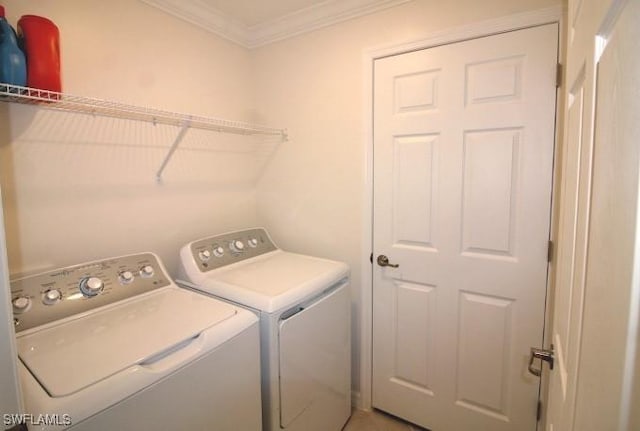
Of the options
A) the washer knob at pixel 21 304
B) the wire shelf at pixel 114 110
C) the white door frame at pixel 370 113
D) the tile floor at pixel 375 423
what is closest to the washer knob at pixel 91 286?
the washer knob at pixel 21 304

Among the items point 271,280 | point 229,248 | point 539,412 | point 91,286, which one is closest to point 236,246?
point 229,248

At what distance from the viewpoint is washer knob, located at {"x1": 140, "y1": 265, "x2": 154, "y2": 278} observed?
1.43 meters

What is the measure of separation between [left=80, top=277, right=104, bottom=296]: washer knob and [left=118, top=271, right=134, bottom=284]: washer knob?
0.25 ft

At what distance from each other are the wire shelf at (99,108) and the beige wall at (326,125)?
23 cm

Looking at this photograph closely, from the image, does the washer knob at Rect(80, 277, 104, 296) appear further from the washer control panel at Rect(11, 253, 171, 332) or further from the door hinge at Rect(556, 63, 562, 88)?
the door hinge at Rect(556, 63, 562, 88)

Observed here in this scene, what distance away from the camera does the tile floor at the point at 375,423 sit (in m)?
1.85

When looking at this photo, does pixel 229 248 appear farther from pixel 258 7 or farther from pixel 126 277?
pixel 258 7

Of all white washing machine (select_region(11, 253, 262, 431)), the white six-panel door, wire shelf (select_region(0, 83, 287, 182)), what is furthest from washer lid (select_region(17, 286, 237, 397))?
the white six-panel door

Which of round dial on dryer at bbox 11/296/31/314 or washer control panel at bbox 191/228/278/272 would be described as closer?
round dial on dryer at bbox 11/296/31/314

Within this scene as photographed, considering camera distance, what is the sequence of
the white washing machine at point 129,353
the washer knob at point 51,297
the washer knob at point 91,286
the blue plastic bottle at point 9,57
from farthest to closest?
the washer knob at point 91,286 → the washer knob at point 51,297 → the blue plastic bottle at point 9,57 → the white washing machine at point 129,353

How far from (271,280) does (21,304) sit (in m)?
0.92

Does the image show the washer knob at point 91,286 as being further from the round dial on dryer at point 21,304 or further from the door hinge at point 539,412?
the door hinge at point 539,412

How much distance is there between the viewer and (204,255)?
5.44 ft

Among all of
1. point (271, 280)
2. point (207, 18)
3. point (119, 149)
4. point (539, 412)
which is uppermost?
point (207, 18)
